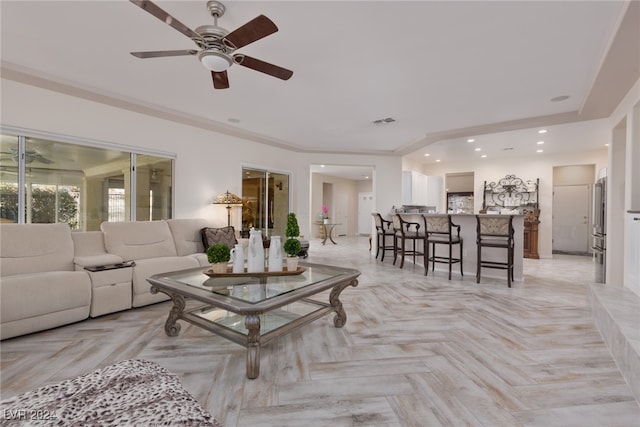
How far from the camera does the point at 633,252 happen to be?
311cm

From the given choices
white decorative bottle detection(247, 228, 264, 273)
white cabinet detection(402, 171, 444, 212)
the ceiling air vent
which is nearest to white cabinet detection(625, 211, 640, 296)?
the ceiling air vent

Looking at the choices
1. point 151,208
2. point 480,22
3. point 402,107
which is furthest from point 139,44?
point 402,107

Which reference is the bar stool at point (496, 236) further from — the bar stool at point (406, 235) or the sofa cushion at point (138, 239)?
the sofa cushion at point (138, 239)

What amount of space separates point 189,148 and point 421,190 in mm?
6008

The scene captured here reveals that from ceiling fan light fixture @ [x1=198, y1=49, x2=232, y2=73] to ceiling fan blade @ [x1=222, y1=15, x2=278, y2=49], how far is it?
0.11m

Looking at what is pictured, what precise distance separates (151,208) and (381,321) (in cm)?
388

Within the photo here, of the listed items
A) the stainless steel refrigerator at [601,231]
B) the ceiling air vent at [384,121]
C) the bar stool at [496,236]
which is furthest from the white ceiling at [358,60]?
the bar stool at [496,236]

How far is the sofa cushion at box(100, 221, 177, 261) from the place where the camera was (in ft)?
11.8

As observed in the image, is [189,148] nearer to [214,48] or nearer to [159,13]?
[214,48]

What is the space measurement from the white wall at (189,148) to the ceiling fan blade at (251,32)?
2873 mm

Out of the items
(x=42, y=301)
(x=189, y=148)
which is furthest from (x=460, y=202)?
(x=42, y=301)

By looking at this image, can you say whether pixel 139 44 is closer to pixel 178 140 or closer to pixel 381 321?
pixel 178 140

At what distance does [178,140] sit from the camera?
488cm

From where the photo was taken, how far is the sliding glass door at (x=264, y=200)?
6.16 m
